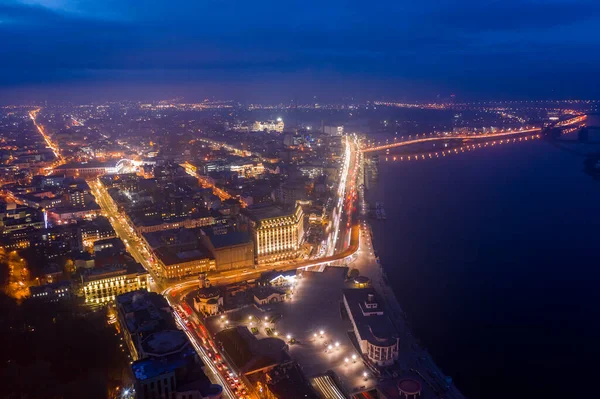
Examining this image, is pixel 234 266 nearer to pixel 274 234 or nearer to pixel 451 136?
pixel 274 234

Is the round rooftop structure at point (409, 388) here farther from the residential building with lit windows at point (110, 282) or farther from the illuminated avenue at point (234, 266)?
the residential building with lit windows at point (110, 282)

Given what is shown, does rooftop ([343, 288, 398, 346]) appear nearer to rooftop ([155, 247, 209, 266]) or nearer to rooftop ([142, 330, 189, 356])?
rooftop ([142, 330, 189, 356])

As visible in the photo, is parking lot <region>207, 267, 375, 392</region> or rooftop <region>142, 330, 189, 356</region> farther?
parking lot <region>207, 267, 375, 392</region>

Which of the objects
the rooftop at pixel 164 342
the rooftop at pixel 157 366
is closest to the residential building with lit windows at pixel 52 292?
the rooftop at pixel 164 342

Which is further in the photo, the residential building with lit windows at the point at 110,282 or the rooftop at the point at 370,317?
the residential building with lit windows at the point at 110,282

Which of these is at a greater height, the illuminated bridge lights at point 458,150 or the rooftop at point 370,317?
the illuminated bridge lights at point 458,150

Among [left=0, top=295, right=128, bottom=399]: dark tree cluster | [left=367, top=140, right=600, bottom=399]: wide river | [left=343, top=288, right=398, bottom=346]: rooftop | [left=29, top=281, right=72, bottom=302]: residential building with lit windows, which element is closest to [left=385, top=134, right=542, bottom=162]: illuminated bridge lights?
[left=367, top=140, right=600, bottom=399]: wide river

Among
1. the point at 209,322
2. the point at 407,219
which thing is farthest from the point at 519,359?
the point at 407,219
